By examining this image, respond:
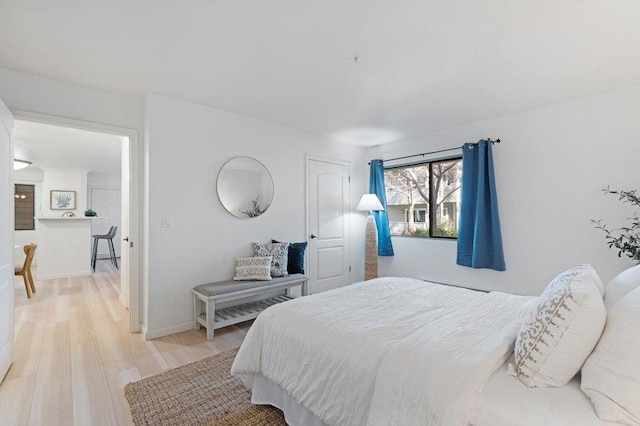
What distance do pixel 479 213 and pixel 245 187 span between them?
2.85m

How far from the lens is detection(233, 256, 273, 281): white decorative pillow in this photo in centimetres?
328

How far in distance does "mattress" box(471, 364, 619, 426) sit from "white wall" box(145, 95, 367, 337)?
9.49 ft

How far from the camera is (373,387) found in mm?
1201

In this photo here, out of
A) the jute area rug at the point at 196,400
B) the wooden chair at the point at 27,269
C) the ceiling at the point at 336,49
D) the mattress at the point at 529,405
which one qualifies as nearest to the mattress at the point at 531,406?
the mattress at the point at 529,405

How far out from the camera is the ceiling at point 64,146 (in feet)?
12.4

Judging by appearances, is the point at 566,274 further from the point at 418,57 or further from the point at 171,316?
the point at 171,316

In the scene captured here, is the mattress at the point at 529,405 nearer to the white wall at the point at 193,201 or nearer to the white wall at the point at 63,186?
the white wall at the point at 193,201

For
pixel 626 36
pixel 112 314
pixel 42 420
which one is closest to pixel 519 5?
pixel 626 36

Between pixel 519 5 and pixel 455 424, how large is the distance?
211 centimetres

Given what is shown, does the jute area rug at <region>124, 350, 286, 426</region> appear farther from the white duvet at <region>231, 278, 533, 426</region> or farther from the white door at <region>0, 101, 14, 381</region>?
the white door at <region>0, 101, 14, 381</region>

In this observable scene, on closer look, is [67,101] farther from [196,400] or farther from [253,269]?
[196,400]

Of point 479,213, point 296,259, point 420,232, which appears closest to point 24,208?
point 296,259

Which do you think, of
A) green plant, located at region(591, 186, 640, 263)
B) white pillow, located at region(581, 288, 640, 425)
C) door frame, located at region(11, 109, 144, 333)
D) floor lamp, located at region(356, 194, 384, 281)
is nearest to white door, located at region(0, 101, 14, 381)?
door frame, located at region(11, 109, 144, 333)

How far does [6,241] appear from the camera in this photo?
2.18 metres
